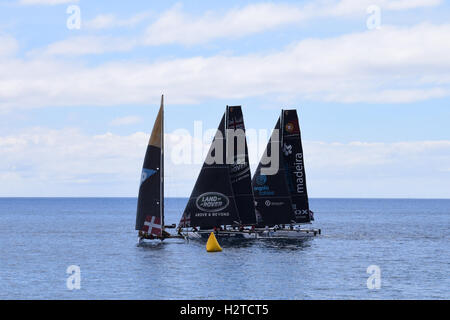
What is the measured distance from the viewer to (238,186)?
2795 inches

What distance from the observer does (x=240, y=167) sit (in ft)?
232

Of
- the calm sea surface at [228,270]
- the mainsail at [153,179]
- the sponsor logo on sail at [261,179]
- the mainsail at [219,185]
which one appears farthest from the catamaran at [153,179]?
the sponsor logo on sail at [261,179]

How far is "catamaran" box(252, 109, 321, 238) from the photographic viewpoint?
7250 cm

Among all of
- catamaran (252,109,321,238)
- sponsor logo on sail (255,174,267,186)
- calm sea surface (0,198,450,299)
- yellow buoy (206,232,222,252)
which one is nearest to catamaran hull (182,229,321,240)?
catamaran (252,109,321,238)

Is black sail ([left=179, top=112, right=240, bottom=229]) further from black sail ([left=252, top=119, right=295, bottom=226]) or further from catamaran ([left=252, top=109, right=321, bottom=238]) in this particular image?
catamaran ([left=252, top=109, right=321, bottom=238])

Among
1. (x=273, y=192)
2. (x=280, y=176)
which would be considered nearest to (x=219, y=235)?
(x=273, y=192)

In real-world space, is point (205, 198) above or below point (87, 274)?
above

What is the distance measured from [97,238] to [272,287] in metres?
53.0

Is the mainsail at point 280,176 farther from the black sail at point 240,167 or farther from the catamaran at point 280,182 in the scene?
the black sail at point 240,167

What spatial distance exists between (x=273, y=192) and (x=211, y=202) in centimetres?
841

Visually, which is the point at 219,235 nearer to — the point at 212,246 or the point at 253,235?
the point at 253,235
